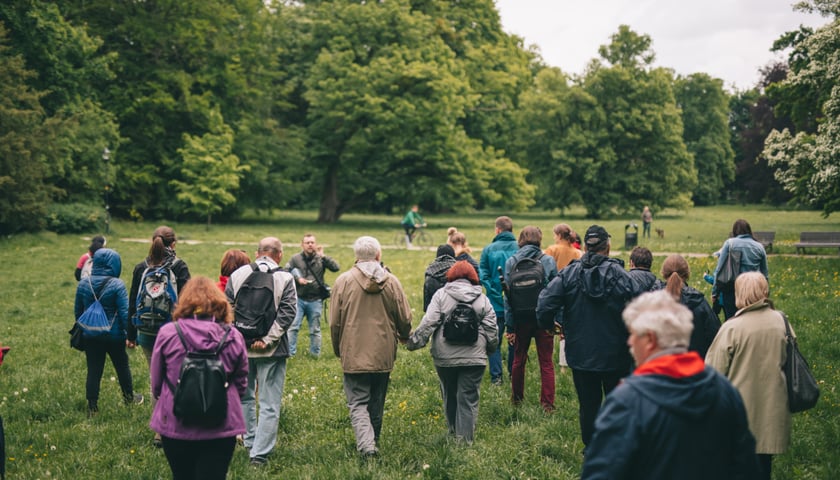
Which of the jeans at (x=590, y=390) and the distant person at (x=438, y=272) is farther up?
the distant person at (x=438, y=272)

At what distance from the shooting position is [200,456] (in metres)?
4.35

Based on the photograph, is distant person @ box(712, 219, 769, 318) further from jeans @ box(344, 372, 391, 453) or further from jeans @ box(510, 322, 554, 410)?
jeans @ box(344, 372, 391, 453)

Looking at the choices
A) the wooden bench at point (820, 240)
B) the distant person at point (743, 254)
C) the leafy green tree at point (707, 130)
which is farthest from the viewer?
the leafy green tree at point (707, 130)

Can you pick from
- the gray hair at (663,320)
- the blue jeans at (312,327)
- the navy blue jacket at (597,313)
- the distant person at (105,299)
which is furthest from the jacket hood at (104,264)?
the gray hair at (663,320)

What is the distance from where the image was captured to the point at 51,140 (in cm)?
2880

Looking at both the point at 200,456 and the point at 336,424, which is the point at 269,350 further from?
the point at 200,456

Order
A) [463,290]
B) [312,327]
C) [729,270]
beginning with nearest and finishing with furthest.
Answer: [463,290]
[729,270]
[312,327]

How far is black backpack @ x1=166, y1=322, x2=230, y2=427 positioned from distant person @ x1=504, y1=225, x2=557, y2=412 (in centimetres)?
405

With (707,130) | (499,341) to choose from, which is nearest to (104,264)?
(499,341)

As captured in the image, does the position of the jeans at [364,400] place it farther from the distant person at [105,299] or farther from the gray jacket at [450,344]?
the distant person at [105,299]

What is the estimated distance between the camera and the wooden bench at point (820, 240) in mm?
20359

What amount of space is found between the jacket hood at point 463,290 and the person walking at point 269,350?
1507mm

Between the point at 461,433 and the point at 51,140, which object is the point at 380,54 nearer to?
the point at 51,140

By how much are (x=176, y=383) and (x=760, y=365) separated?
4.06m
